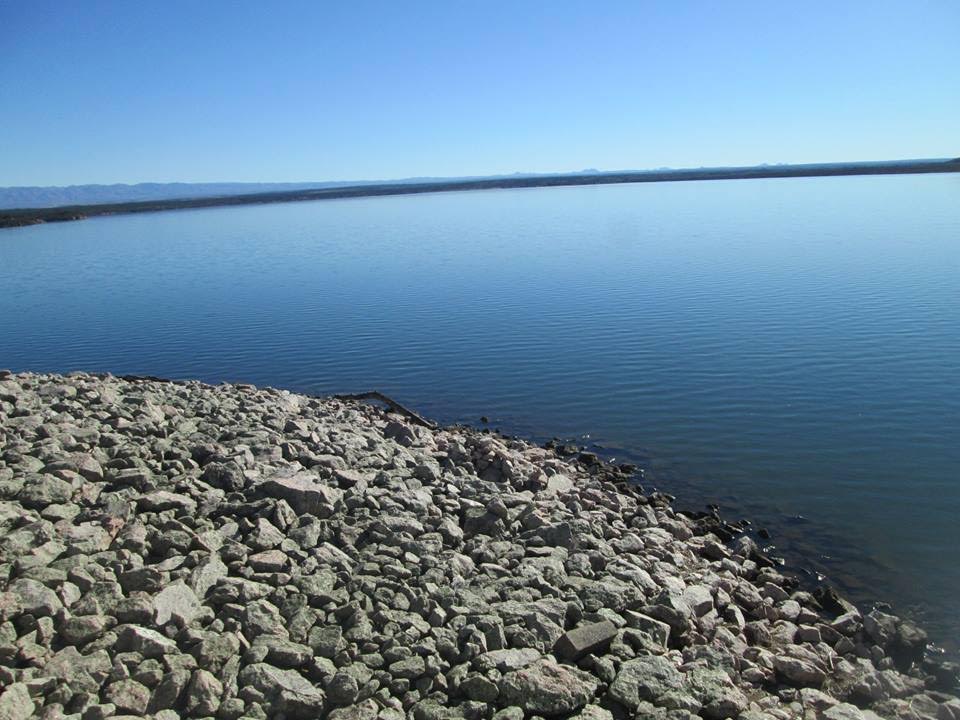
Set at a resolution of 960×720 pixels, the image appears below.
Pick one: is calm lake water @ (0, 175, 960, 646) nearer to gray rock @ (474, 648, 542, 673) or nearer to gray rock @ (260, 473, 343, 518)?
gray rock @ (474, 648, 542, 673)

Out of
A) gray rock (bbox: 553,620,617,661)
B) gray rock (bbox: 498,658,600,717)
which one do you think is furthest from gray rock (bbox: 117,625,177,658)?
gray rock (bbox: 553,620,617,661)

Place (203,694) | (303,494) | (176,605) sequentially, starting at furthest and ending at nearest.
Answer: (303,494), (176,605), (203,694)

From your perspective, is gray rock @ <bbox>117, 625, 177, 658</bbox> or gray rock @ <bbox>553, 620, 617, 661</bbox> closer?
gray rock @ <bbox>117, 625, 177, 658</bbox>

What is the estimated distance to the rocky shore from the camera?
7633 millimetres

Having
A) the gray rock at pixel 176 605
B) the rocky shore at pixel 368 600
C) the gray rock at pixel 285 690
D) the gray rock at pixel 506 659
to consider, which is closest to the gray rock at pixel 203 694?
the rocky shore at pixel 368 600

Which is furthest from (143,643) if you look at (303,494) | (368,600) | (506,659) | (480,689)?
(506,659)

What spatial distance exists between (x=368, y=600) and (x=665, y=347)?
19052mm

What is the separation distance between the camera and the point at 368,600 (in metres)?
9.08

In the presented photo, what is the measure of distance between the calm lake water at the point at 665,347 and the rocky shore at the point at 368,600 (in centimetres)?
261

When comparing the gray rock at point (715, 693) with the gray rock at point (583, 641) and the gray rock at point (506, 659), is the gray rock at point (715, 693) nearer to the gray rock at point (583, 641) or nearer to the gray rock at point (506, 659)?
the gray rock at point (583, 641)

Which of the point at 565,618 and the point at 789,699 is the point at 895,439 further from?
the point at 565,618

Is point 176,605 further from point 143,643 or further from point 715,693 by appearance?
point 715,693

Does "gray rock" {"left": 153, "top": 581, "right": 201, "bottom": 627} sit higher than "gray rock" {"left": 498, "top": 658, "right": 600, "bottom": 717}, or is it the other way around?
"gray rock" {"left": 153, "top": 581, "right": 201, "bottom": 627}

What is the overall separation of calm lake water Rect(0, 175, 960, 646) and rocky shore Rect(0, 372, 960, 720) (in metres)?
2.61
